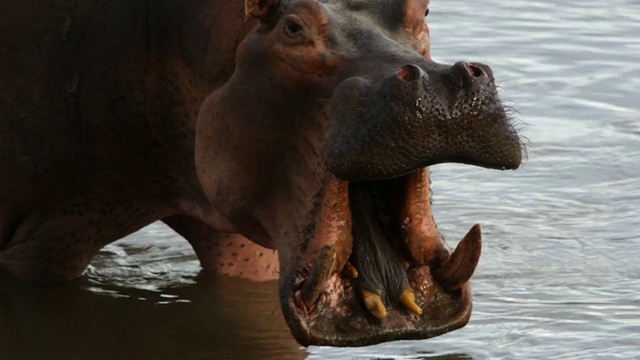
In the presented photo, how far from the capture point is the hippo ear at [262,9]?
6043 millimetres

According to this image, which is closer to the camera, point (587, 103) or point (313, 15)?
point (313, 15)

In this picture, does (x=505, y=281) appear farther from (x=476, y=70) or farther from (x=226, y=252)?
(x=476, y=70)

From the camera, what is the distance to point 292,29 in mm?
5906

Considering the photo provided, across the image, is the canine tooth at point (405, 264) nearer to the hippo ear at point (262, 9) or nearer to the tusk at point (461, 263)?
the tusk at point (461, 263)

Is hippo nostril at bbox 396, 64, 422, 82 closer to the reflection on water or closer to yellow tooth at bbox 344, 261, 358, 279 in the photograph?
yellow tooth at bbox 344, 261, 358, 279

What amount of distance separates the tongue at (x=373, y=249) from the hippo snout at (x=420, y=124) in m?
0.35

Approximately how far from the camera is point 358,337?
18.8ft

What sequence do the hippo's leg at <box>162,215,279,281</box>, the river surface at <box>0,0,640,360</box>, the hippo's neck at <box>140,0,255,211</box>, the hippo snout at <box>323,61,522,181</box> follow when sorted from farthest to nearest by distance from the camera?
the hippo's leg at <box>162,215,279,281</box> → the river surface at <box>0,0,640,360</box> → the hippo's neck at <box>140,0,255,211</box> → the hippo snout at <box>323,61,522,181</box>

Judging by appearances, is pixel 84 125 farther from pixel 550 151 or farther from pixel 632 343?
pixel 550 151

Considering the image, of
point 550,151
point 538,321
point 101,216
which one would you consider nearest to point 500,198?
point 550,151

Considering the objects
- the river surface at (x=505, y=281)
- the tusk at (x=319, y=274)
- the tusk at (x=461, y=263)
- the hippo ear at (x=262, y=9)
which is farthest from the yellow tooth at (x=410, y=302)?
the hippo ear at (x=262, y=9)

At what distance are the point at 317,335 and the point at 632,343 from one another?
1725 millimetres

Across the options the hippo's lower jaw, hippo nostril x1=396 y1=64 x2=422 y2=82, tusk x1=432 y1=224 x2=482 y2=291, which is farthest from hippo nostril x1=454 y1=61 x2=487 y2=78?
tusk x1=432 y1=224 x2=482 y2=291

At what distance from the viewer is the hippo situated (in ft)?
18.1
